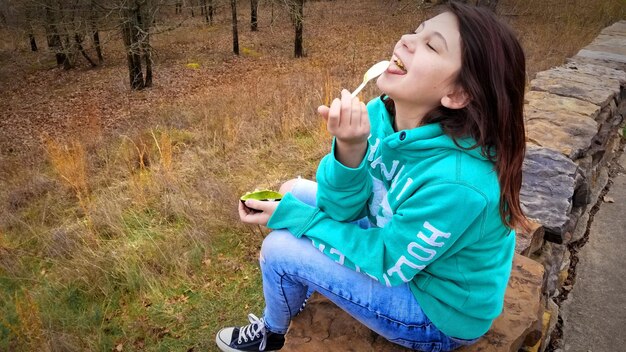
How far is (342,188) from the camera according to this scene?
140 centimetres

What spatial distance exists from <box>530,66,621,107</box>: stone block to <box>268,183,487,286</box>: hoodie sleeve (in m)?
3.25

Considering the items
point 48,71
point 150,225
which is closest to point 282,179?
point 150,225

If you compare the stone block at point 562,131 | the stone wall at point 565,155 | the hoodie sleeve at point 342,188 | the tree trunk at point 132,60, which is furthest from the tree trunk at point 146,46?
the hoodie sleeve at point 342,188

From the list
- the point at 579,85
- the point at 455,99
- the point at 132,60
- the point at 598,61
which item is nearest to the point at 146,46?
the point at 132,60

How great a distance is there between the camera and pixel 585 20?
9.54 meters

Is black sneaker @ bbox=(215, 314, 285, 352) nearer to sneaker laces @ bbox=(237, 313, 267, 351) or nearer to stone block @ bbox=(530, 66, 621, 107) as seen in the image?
sneaker laces @ bbox=(237, 313, 267, 351)

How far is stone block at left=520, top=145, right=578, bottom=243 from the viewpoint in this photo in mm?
2207

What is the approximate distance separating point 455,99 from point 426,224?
1.17ft

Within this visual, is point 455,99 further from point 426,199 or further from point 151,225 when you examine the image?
point 151,225

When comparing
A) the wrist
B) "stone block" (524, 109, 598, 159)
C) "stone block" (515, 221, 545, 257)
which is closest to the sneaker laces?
the wrist

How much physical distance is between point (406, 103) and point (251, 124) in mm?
3852

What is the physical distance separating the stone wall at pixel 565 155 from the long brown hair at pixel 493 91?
3.03 feet

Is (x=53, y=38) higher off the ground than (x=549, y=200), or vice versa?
(x=549, y=200)

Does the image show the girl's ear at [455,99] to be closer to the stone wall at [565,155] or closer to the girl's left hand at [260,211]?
the girl's left hand at [260,211]
